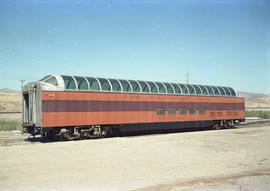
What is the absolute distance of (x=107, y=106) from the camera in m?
19.0

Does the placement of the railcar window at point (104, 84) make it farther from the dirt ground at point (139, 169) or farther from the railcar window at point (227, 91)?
the railcar window at point (227, 91)

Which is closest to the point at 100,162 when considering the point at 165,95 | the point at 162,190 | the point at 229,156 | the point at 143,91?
the point at 162,190

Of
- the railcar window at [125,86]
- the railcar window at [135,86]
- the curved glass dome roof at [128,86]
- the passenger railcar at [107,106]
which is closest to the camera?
the passenger railcar at [107,106]

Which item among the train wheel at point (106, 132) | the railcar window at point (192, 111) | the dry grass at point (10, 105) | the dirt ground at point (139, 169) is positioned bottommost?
the dirt ground at point (139, 169)

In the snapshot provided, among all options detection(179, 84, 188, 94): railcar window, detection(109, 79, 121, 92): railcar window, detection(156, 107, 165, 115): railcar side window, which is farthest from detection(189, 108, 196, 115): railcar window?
detection(109, 79, 121, 92): railcar window

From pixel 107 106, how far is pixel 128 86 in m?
2.53

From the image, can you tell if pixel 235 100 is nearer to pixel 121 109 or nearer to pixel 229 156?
pixel 121 109

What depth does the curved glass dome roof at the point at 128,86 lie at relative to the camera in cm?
1747

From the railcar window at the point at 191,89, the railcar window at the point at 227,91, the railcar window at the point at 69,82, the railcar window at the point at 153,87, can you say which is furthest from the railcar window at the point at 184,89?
the railcar window at the point at 69,82

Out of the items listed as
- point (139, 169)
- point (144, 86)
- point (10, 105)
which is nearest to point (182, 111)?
point (144, 86)

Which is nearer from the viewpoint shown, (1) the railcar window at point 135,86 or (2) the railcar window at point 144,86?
(1) the railcar window at point 135,86

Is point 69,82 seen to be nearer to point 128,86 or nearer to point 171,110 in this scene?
point 128,86

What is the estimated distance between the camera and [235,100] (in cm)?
2848

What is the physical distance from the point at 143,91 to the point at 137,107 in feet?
4.74
